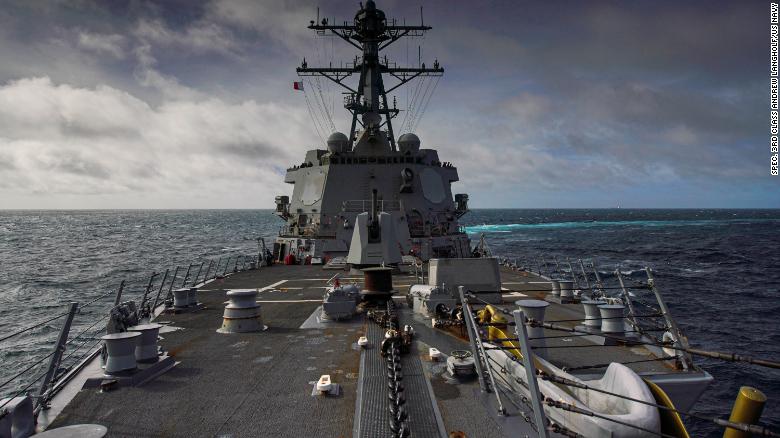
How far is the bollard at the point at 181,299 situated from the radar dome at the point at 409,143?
13.3 metres

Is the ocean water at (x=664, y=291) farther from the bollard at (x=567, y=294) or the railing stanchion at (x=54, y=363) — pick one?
the bollard at (x=567, y=294)

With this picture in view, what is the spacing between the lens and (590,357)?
244 inches

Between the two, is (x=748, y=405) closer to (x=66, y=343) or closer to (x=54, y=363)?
(x=54, y=363)

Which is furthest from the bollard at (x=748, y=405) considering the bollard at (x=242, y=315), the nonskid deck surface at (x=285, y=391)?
the bollard at (x=242, y=315)

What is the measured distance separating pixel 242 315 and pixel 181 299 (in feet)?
9.35

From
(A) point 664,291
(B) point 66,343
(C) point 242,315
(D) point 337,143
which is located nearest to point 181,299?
(C) point 242,315

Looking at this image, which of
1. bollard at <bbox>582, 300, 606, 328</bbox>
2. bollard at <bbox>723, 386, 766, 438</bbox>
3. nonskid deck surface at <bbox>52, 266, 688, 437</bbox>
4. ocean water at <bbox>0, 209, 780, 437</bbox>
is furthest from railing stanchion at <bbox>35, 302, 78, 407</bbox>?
bollard at <bbox>582, 300, 606, 328</bbox>

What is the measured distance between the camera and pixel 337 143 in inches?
818

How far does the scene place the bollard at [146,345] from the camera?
18.5ft

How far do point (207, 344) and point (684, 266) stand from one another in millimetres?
34622

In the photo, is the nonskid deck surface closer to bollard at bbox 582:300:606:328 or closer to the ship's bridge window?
bollard at bbox 582:300:606:328

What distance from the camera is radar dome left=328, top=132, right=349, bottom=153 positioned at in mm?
→ 20734

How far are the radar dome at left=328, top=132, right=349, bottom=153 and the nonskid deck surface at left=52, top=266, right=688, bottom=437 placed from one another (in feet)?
44.5

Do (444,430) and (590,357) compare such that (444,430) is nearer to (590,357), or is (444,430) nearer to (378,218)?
(590,357)
